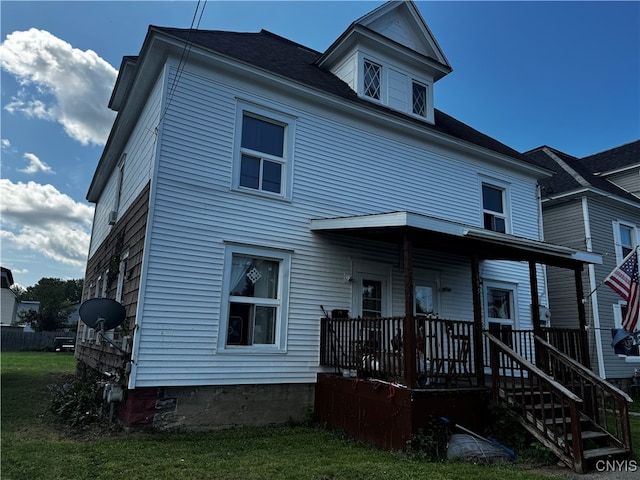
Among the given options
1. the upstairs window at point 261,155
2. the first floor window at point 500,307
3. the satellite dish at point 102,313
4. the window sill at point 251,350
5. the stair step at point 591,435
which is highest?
the upstairs window at point 261,155

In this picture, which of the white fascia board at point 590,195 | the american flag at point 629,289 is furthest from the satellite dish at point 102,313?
the white fascia board at point 590,195

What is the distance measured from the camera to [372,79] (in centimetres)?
1062

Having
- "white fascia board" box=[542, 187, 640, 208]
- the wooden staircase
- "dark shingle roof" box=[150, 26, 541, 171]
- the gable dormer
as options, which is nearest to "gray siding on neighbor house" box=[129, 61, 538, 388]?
"dark shingle roof" box=[150, 26, 541, 171]

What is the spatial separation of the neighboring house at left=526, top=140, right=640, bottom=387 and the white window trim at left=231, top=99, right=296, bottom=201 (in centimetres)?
1126

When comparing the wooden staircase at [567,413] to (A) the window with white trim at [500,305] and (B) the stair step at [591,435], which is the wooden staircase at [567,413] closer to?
(B) the stair step at [591,435]

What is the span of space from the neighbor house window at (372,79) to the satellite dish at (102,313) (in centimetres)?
716

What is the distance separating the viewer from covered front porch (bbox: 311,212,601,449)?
613 cm

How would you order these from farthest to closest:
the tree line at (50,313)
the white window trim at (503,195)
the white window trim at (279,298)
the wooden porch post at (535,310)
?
the tree line at (50,313), the white window trim at (503,195), the wooden porch post at (535,310), the white window trim at (279,298)

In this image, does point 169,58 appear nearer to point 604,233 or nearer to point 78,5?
point 78,5

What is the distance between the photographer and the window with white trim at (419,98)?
1119 centimetres

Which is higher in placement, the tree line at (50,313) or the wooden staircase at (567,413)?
the tree line at (50,313)

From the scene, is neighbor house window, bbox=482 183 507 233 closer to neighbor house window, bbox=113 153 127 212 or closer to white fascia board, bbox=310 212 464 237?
white fascia board, bbox=310 212 464 237

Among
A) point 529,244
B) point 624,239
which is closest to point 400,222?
point 529,244

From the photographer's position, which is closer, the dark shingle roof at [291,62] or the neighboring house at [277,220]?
the neighboring house at [277,220]
